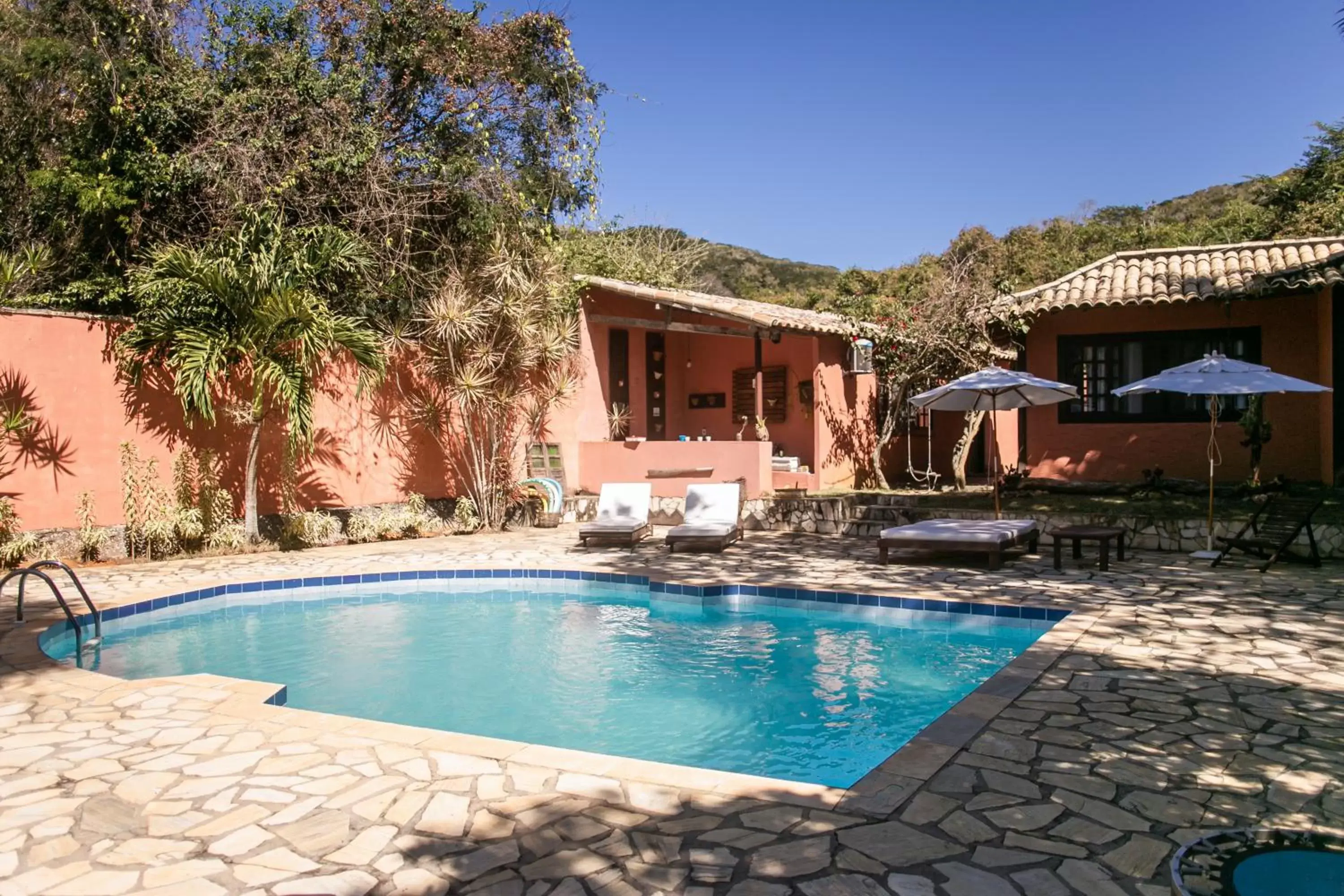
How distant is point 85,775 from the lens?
14.1 feet

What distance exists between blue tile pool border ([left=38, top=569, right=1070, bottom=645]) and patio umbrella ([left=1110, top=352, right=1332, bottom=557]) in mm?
3751

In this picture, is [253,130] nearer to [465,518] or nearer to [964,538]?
[465,518]

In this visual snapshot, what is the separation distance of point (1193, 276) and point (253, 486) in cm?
1553

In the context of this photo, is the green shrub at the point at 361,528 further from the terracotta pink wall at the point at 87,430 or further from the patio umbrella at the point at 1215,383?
the patio umbrella at the point at 1215,383

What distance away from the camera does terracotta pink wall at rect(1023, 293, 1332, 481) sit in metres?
13.3

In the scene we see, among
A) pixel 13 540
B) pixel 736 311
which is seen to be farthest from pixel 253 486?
pixel 736 311

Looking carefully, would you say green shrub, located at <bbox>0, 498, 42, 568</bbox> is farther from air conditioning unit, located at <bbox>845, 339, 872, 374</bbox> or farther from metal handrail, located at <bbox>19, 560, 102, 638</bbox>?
air conditioning unit, located at <bbox>845, 339, 872, 374</bbox>

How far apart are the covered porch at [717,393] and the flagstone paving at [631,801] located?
976cm

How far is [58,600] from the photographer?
7703 mm

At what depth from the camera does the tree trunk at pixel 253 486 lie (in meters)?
12.0

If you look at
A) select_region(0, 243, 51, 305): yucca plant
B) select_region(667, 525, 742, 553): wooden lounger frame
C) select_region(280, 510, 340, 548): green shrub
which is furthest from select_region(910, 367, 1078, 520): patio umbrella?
select_region(0, 243, 51, 305): yucca plant

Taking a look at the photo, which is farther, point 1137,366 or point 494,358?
point 1137,366

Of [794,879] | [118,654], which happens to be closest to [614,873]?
[794,879]

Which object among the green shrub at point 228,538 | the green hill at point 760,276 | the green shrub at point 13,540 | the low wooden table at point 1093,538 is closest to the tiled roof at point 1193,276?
the low wooden table at point 1093,538
